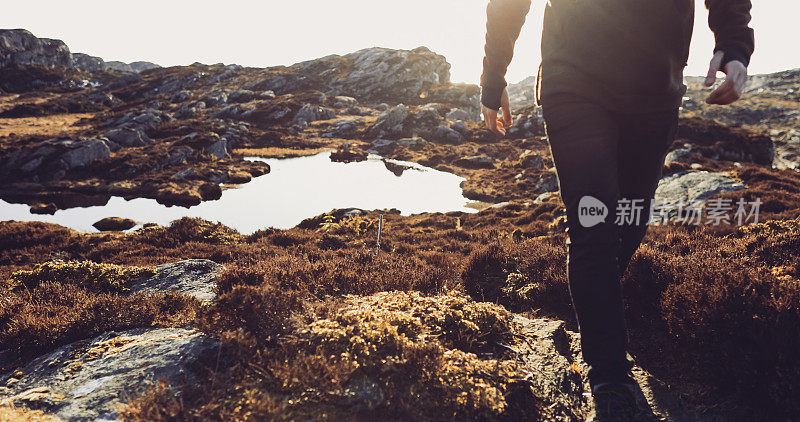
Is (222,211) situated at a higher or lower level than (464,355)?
lower

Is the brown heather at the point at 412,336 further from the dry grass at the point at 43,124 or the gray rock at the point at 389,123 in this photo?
the dry grass at the point at 43,124

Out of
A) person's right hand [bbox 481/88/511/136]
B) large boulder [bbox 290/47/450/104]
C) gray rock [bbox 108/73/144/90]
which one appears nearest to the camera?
person's right hand [bbox 481/88/511/136]

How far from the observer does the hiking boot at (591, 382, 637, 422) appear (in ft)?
5.07

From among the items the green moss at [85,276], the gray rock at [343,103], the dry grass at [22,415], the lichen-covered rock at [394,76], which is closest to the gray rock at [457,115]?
the lichen-covered rock at [394,76]

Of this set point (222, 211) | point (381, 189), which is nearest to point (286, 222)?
point (222, 211)

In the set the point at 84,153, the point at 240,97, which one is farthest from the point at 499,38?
the point at 240,97

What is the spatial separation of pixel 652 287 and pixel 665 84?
76.4 inches

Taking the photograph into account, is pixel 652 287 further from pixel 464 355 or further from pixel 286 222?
pixel 286 222

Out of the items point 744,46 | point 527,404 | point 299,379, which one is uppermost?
point 744,46

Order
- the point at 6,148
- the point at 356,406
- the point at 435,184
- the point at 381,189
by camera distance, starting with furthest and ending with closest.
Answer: the point at 435,184 → the point at 6,148 → the point at 381,189 → the point at 356,406

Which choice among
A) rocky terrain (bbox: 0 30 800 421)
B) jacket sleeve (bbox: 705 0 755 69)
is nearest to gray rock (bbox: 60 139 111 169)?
rocky terrain (bbox: 0 30 800 421)

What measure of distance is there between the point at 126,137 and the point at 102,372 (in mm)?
43095

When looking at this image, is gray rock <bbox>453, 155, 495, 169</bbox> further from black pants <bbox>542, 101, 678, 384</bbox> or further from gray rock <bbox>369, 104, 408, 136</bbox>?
black pants <bbox>542, 101, 678, 384</bbox>

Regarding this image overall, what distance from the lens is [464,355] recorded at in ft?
6.39
